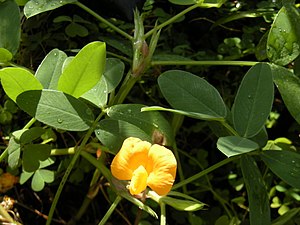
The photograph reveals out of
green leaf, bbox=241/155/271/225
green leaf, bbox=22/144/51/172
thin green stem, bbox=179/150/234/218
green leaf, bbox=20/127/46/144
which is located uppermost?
green leaf, bbox=20/127/46/144

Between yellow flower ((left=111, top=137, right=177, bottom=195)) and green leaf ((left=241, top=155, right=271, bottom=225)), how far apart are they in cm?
11

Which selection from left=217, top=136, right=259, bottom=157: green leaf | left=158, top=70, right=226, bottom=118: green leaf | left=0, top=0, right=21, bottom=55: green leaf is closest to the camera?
left=217, top=136, right=259, bottom=157: green leaf

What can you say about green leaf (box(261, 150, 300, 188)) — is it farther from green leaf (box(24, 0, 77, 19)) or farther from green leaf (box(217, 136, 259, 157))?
green leaf (box(24, 0, 77, 19))

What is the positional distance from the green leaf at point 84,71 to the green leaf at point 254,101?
0.19 metres

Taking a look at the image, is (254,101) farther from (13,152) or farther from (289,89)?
(13,152)

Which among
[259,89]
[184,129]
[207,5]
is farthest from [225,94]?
[259,89]

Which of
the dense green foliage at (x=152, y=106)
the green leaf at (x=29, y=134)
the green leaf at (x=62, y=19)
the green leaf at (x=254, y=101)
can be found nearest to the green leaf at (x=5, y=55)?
the dense green foliage at (x=152, y=106)

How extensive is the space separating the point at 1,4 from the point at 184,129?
0.49 m

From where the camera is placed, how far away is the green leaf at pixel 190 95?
2.63 feet

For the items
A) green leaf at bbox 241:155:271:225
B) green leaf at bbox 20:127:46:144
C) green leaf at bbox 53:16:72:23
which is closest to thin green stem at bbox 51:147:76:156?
green leaf at bbox 20:127:46:144

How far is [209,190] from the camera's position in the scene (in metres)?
1.20

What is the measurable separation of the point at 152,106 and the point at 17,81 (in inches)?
7.7

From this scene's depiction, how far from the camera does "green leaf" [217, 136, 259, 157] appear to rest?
0.69 m

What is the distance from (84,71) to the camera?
2.56 feet
